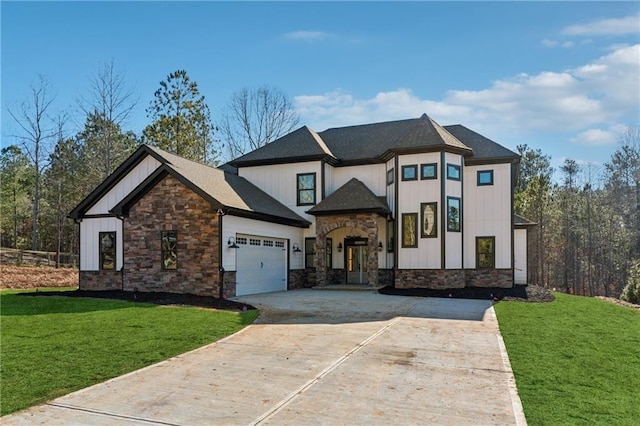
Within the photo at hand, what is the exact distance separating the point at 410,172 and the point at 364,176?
8.98ft

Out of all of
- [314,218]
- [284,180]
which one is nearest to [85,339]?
[314,218]

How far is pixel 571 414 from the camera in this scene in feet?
15.6

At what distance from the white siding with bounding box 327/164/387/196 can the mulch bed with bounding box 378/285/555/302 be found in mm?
4862

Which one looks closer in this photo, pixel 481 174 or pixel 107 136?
pixel 481 174

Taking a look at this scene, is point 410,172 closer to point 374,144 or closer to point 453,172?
point 453,172

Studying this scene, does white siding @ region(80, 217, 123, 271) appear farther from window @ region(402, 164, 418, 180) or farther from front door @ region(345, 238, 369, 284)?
window @ region(402, 164, 418, 180)

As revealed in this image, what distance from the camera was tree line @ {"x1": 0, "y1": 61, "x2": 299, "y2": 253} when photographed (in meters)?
30.0

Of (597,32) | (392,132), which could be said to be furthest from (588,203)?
(597,32)

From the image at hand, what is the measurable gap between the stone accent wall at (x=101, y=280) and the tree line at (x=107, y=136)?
524 inches

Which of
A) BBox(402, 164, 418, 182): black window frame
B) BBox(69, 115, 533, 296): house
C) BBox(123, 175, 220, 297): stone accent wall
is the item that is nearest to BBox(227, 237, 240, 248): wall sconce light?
BBox(69, 115, 533, 296): house

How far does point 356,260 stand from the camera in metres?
20.6

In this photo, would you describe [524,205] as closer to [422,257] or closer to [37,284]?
[422,257]

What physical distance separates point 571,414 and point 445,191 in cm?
1376

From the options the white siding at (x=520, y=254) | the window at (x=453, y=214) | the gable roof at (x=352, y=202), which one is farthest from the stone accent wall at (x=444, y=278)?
the gable roof at (x=352, y=202)
